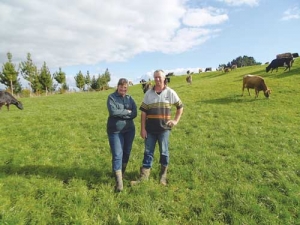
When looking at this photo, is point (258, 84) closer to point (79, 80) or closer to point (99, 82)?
point (79, 80)

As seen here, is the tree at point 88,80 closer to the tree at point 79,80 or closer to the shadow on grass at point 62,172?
the tree at point 79,80

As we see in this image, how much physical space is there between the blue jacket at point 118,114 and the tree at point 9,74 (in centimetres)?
5127

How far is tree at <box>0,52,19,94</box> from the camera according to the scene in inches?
2000

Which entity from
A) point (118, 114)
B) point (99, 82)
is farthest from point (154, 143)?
point (99, 82)

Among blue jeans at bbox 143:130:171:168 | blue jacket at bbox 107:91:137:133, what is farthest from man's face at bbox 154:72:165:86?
blue jeans at bbox 143:130:171:168

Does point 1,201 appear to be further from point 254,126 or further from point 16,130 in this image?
point 254,126

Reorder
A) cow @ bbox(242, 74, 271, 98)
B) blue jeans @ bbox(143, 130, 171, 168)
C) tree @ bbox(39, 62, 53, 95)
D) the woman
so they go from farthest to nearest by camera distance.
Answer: tree @ bbox(39, 62, 53, 95)
cow @ bbox(242, 74, 271, 98)
blue jeans @ bbox(143, 130, 171, 168)
the woman

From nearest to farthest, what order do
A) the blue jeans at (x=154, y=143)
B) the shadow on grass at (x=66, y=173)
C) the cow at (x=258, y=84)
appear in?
the blue jeans at (x=154, y=143)
the shadow on grass at (x=66, y=173)
the cow at (x=258, y=84)

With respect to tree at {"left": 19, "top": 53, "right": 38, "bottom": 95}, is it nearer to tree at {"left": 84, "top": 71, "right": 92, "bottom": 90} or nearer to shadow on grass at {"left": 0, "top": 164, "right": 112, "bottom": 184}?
tree at {"left": 84, "top": 71, "right": 92, "bottom": 90}

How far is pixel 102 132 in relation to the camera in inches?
484

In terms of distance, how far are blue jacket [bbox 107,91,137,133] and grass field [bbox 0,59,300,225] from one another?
1558mm

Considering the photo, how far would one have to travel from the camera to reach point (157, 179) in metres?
7.18

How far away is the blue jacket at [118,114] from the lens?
Answer: 638 cm

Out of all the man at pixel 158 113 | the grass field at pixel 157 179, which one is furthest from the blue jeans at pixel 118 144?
the grass field at pixel 157 179
